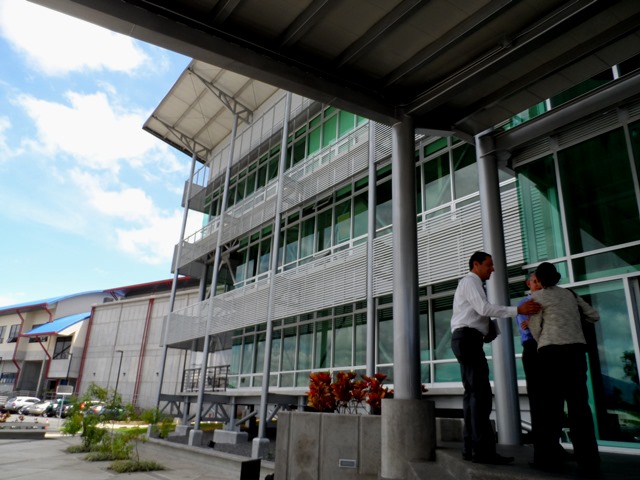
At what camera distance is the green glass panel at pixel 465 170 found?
40.3 ft

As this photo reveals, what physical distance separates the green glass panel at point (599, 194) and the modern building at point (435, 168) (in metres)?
0.03

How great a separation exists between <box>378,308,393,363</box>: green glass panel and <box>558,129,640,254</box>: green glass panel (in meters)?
5.61

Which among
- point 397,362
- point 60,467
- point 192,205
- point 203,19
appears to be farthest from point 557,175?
point 192,205

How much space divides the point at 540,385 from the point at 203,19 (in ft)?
16.8

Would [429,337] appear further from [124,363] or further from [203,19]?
[124,363]

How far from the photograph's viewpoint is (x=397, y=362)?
6121 millimetres

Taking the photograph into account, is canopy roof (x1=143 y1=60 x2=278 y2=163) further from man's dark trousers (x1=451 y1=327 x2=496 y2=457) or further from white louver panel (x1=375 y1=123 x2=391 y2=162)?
man's dark trousers (x1=451 y1=327 x2=496 y2=457)

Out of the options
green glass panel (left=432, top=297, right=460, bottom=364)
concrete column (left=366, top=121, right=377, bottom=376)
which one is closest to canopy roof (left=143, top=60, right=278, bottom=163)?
concrete column (left=366, top=121, right=377, bottom=376)

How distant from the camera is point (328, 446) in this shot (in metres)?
7.05

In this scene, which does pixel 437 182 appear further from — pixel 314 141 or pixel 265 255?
pixel 265 255

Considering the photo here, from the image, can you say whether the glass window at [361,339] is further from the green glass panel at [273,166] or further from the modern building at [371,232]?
the green glass panel at [273,166]

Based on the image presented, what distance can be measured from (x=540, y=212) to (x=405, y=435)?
257 inches

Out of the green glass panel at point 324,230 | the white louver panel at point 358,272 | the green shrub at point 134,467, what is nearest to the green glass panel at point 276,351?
the white louver panel at point 358,272

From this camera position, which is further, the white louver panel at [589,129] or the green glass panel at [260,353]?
the green glass panel at [260,353]
